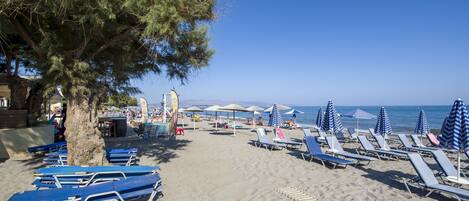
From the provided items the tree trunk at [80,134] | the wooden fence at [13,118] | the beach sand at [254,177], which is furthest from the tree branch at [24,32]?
the wooden fence at [13,118]

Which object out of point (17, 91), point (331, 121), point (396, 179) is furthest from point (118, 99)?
point (396, 179)

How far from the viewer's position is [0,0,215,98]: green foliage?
17.5ft

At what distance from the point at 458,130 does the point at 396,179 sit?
1704mm

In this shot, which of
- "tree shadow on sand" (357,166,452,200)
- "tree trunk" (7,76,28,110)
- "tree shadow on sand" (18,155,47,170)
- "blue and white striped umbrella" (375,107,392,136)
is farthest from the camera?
"blue and white striped umbrella" (375,107,392,136)

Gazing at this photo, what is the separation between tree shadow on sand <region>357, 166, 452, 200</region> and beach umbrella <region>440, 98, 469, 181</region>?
0.82 metres

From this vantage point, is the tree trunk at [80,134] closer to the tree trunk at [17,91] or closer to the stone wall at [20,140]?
the stone wall at [20,140]

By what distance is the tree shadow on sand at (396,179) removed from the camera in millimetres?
6098

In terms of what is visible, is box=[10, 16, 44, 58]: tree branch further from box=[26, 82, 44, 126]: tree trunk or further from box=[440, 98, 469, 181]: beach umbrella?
box=[440, 98, 469, 181]: beach umbrella

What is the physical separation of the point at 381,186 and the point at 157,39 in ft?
17.2

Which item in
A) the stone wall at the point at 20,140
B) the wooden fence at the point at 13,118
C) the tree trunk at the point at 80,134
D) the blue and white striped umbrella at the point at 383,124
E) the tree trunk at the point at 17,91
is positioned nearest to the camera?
the tree trunk at the point at 80,134

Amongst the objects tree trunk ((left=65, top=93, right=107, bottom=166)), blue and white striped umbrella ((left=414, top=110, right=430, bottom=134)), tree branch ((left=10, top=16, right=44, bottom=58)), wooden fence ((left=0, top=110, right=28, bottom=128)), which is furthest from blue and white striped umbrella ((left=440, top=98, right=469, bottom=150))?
wooden fence ((left=0, top=110, right=28, bottom=128))

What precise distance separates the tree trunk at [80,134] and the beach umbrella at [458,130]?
7140 millimetres

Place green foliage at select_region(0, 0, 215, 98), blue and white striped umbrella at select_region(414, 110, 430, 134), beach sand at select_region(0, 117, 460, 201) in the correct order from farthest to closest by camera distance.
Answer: blue and white striped umbrella at select_region(414, 110, 430, 134) → beach sand at select_region(0, 117, 460, 201) → green foliage at select_region(0, 0, 215, 98)

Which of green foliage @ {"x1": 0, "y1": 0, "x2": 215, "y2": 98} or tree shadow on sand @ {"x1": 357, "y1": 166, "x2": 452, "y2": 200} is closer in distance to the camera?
green foliage @ {"x1": 0, "y1": 0, "x2": 215, "y2": 98}
